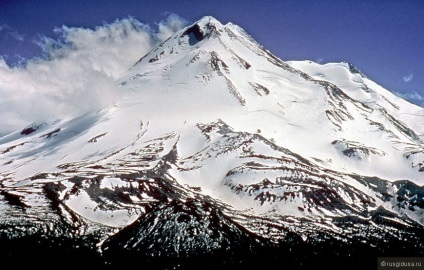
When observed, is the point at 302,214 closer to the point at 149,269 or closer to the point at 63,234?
the point at 149,269

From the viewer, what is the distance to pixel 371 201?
176750 millimetres

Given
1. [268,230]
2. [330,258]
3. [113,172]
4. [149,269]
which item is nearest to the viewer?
[149,269]

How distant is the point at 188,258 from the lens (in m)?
116

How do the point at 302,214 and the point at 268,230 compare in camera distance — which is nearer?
the point at 268,230

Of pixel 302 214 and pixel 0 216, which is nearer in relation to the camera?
pixel 0 216

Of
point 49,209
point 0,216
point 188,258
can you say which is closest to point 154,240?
point 188,258

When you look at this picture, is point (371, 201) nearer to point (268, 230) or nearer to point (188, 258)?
point (268, 230)

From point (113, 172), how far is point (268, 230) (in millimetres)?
71290

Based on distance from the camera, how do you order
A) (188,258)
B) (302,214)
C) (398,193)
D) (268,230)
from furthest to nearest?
(398,193) → (302,214) → (268,230) → (188,258)

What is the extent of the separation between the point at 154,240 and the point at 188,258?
1297cm

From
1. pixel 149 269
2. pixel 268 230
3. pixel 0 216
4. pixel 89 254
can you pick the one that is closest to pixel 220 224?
pixel 268 230

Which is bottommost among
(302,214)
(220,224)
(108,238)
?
(108,238)

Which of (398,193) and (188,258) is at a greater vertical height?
(398,193)

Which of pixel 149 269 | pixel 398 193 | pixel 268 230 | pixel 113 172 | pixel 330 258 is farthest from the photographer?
pixel 398 193
